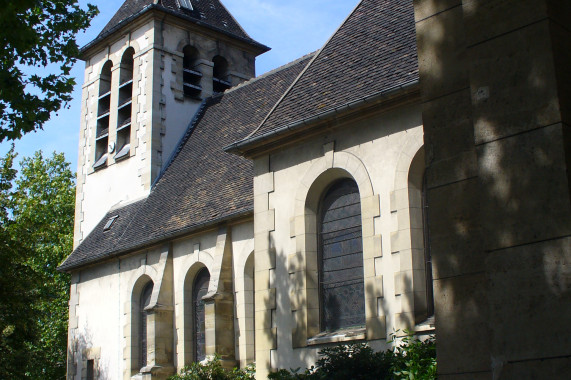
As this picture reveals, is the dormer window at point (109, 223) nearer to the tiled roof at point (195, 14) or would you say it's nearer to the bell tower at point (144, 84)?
the bell tower at point (144, 84)

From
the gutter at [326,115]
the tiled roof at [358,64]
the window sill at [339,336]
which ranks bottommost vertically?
the window sill at [339,336]

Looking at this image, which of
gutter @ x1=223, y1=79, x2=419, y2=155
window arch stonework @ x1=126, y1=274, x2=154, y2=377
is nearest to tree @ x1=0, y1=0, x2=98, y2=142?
gutter @ x1=223, y1=79, x2=419, y2=155

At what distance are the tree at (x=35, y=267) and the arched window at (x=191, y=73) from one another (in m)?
6.22

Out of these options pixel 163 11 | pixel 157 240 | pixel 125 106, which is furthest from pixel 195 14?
pixel 157 240

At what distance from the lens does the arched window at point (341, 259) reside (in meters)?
14.5

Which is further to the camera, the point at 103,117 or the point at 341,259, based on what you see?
the point at 103,117

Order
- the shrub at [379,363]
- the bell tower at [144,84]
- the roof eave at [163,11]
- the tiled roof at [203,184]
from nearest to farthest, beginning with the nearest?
the shrub at [379,363]
the tiled roof at [203,184]
the bell tower at [144,84]
the roof eave at [163,11]

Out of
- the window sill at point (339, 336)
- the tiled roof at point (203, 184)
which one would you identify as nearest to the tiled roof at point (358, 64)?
the tiled roof at point (203, 184)

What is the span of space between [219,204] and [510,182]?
1475 cm

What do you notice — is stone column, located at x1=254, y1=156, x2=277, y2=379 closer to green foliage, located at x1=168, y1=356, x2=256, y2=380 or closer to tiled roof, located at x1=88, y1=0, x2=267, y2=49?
green foliage, located at x1=168, y1=356, x2=256, y2=380

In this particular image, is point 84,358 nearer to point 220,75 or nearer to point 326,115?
point 220,75

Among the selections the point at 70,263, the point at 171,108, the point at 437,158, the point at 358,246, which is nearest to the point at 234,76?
the point at 171,108

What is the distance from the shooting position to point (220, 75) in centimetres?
2934

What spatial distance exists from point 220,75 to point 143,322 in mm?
10199
